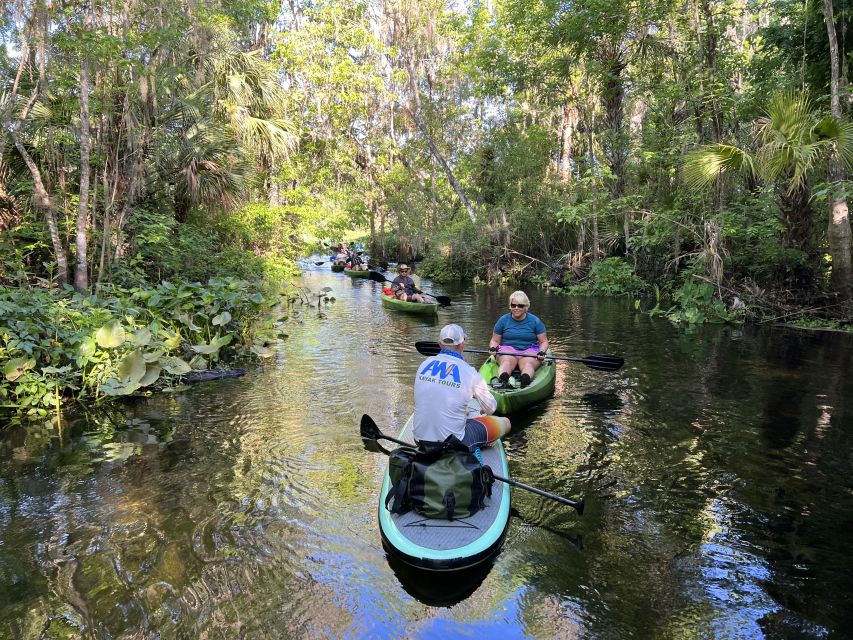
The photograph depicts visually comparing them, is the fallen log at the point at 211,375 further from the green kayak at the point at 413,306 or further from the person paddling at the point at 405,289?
the person paddling at the point at 405,289

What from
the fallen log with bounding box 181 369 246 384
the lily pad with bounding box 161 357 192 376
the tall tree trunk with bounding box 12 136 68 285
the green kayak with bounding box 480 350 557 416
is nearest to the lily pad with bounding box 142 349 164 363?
the lily pad with bounding box 161 357 192 376

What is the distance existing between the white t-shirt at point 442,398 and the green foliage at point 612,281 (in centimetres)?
1716

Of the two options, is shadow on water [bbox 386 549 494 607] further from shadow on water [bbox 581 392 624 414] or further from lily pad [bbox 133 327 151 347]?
lily pad [bbox 133 327 151 347]

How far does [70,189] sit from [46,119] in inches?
63.2

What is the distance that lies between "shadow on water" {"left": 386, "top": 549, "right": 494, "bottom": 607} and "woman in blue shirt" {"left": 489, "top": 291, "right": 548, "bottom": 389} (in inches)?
165

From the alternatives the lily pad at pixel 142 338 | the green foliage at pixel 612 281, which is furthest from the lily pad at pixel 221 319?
the green foliage at pixel 612 281

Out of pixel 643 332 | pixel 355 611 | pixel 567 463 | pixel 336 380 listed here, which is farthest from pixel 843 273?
pixel 355 611

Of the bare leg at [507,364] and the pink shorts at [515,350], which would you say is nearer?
the bare leg at [507,364]

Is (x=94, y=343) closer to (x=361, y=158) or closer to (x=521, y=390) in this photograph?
(x=521, y=390)

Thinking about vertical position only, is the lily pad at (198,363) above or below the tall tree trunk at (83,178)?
below

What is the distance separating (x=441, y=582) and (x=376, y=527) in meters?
0.96

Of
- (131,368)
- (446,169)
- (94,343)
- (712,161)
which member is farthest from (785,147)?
(446,169)

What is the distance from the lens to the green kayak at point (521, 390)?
7465 millimetres

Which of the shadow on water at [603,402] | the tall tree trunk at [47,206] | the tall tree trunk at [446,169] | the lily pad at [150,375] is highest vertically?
the tall tree trunk at [446,169]
